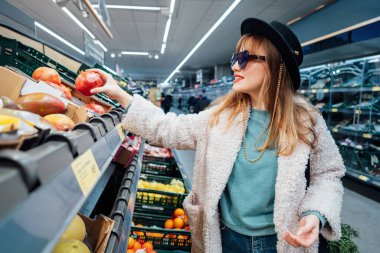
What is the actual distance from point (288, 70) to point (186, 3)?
19.4 feet

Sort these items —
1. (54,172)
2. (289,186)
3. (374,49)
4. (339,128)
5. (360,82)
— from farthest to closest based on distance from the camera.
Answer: (339,128) < (360,82) < (374,49) < (289,186) < (54,172)

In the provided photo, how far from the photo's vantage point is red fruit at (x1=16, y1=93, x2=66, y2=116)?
2.74ft

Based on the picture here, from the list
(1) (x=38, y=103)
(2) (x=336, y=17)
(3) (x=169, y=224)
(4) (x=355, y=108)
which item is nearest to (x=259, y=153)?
(1) (x=38, y=103)

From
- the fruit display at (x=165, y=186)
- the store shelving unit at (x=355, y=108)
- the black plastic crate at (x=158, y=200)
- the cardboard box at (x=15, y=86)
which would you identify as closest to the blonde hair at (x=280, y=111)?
the cardboard box at (x=15, y=86)

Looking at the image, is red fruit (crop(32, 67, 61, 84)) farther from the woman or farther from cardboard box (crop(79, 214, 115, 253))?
cardboard box (crop(79, 214, 115, 253))

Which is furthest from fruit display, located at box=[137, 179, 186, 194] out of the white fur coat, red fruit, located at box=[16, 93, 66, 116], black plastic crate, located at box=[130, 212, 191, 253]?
red fruit, located at box=[16, 93, 66, 116]

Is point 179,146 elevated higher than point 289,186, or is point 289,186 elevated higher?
point 179,146

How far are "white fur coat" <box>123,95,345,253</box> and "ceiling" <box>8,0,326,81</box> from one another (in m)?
4.47

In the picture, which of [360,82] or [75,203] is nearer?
[75,203]

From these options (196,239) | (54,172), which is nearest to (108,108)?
(196,239)

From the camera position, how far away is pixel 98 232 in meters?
1.15

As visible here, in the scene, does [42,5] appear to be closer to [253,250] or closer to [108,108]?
[108,108]

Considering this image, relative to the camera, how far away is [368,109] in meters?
4.48

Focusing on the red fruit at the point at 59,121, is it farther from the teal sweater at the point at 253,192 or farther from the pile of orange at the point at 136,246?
the pile of orange at the point at 136,246
